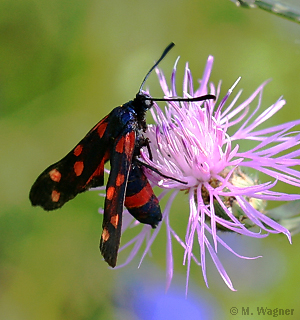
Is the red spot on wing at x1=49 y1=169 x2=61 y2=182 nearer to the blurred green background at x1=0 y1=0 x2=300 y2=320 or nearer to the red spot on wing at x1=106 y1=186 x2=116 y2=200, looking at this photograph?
the red spot on wing at x1=106 y1=186 x2=116 y2=200

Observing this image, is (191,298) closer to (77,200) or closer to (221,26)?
(77,200)

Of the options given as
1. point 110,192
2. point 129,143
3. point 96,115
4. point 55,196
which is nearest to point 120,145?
point 129,143

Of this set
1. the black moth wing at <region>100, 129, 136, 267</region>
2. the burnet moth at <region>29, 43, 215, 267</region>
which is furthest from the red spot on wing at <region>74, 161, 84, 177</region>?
the black moth wing at <region>100, 129, 136, 267</region>

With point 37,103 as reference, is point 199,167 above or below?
below

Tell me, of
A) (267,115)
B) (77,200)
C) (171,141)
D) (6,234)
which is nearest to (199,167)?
(171,141)

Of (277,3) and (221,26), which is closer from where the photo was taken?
(277,3)

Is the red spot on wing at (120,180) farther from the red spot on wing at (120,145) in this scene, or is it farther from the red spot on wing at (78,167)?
the red spot on wing at (78,167)

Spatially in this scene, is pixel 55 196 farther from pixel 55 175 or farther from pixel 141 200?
pixel 141 200
